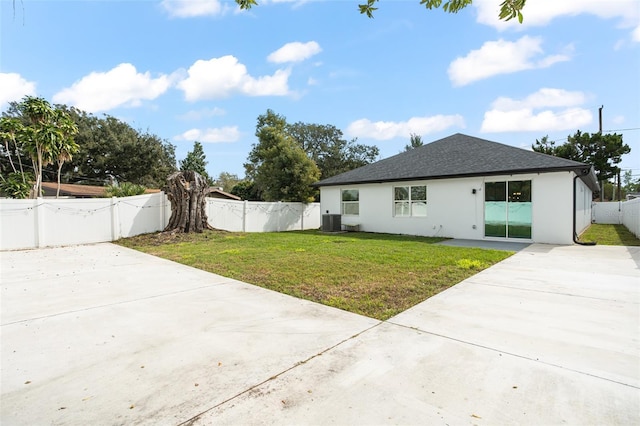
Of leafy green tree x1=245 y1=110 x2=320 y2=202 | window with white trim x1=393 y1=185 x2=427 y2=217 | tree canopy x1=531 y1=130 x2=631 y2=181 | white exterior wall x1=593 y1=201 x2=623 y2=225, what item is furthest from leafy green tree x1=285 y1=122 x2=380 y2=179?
window with white trim x1=393 y1=185 x2=427 y2=217

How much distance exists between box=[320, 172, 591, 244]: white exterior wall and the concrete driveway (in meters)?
5.83

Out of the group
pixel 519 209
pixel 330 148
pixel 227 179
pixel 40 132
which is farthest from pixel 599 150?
pixel 227 179

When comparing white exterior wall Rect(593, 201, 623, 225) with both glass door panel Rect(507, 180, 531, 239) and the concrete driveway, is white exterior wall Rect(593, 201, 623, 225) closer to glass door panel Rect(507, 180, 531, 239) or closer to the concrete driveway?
glass door panel Rect(507, 180, 531, 239)

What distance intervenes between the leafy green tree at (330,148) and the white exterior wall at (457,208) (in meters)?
20.6

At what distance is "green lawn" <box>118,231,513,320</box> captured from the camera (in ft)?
15.4

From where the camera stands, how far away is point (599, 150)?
26.8m

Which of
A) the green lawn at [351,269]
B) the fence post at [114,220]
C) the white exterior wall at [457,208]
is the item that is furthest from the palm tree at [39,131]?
the white exterior wall at [457,208]

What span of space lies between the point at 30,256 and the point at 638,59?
20279mm

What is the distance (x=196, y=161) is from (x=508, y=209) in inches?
1535

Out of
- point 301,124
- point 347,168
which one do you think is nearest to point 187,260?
point 347,168

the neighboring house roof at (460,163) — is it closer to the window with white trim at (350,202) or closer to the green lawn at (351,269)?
the window with white trim at (350,202)

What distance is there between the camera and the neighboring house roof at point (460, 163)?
10.6 m

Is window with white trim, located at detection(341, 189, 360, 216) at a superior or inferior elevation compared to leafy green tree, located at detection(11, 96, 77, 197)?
inferior

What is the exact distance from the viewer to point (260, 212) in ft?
55.4
